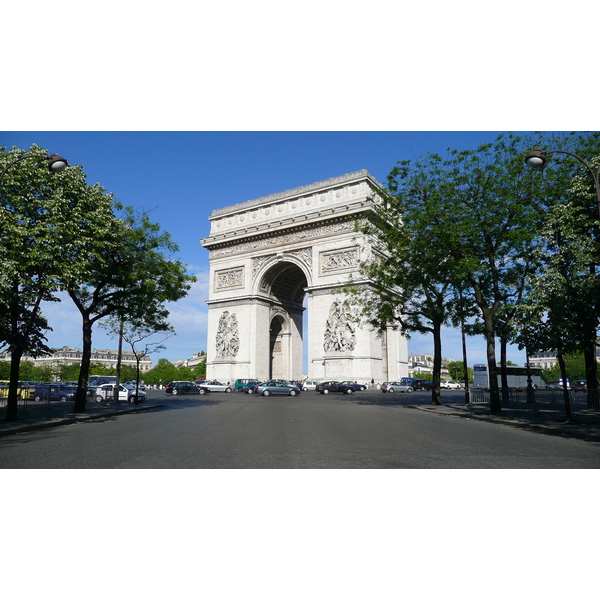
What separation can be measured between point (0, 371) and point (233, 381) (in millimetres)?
54382

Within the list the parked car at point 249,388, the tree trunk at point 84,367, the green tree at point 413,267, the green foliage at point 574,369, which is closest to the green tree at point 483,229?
the green tree at point 413,267

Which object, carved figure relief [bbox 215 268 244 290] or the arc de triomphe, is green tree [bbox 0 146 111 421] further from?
carved figure relief [bbox 215 268 244 290]

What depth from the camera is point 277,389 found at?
127 feet

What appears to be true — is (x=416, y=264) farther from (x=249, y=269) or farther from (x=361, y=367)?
(x=249, y=269)

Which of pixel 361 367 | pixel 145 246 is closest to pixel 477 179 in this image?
pixel 145 246

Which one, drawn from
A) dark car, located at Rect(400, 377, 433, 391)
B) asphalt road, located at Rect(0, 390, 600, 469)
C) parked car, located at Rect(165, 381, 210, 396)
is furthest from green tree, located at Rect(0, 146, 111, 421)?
dark car, located at Rect(400, 377, 433, 391)

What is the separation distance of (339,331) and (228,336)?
13240 millimetres

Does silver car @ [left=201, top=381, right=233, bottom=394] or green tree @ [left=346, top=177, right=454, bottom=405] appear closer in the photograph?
green tree @ [left=346, top=177, right=454, bottom=405]

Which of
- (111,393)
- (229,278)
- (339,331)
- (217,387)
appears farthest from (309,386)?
(111,393)

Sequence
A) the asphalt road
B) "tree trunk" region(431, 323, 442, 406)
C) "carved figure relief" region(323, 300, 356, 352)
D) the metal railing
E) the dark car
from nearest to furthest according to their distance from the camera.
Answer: the asphalt road < the metal railing < "tree trunk" region(431, 323, 442, 406) < "carved figure relief" region(323, 300, 356, 352) < the dark car

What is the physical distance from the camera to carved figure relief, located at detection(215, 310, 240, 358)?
51.5 metres

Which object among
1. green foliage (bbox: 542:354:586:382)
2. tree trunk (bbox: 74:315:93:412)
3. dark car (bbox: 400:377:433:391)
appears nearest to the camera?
tree trunk (bbox: 74:315:93:412)

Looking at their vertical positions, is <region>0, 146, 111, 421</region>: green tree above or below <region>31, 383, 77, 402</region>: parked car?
above

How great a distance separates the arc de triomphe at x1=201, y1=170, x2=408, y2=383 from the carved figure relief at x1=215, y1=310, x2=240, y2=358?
0.35 ft
